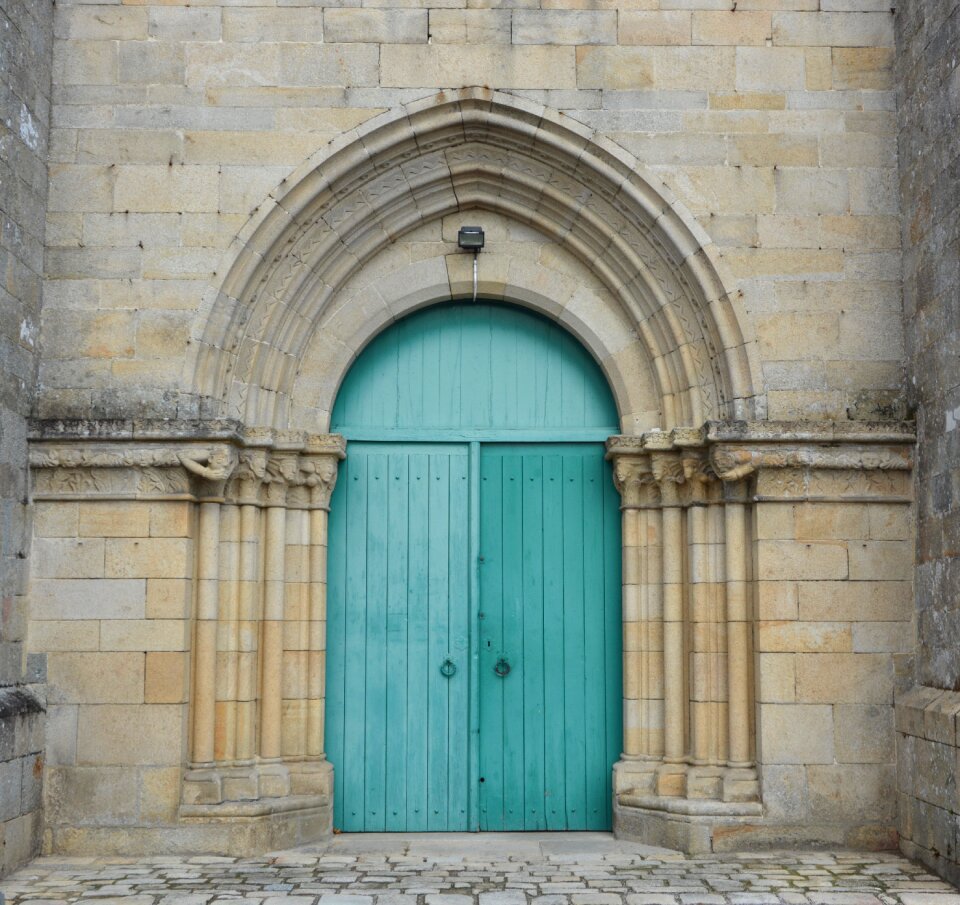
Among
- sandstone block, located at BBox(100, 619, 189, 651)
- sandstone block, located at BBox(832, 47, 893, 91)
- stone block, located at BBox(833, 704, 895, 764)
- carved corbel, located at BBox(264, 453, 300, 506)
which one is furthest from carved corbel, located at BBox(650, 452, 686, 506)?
sandstone block, located at BBox(100, 619, 189, 651)

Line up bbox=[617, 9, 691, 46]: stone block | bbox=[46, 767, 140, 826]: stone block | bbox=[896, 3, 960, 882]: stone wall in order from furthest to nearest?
bbox=[617, 9, 691, 46]: stone block → bbox=[46, 767, 140, 826]: stone block → bbox=[896, 3, 960, 882]: stone wall

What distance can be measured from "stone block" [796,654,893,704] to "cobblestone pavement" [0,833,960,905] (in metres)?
0.76

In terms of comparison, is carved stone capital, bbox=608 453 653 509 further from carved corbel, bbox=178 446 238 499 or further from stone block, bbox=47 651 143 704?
stone block, bbox=47 651 143 704

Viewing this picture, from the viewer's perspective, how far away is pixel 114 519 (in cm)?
613

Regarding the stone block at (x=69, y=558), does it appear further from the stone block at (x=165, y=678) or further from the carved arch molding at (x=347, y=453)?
the stone block at (x=165, y=678)

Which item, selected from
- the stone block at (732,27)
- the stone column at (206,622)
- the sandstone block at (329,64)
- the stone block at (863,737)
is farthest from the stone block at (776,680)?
the sandstone block at (329,64)

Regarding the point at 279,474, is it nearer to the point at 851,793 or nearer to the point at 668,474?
the point at 668,474

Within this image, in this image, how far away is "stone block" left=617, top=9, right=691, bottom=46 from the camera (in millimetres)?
6512

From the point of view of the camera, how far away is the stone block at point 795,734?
238 inches

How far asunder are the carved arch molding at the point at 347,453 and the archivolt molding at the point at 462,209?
0.01m

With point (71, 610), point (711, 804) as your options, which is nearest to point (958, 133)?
point (711, 804)

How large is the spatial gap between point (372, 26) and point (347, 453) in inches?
91.7

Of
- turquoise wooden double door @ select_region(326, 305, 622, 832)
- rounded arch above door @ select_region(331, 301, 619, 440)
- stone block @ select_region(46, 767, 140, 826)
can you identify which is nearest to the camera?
stone block @ select_region(46, 767, 140, 826)

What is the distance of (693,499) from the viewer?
6441 millimetres
